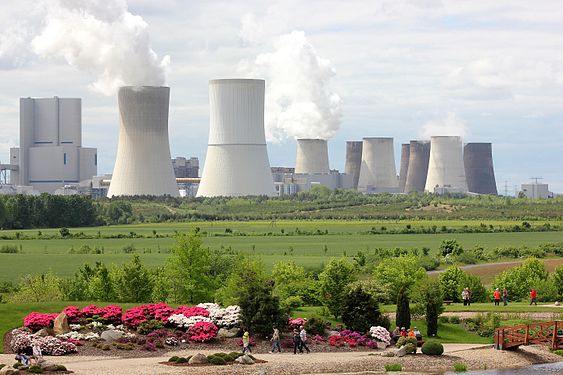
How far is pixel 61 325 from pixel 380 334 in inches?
313

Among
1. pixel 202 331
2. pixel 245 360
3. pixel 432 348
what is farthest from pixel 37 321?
pixel 432 348

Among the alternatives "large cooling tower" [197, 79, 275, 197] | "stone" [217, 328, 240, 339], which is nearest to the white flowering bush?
"stone" [217, 328, 240, 339]

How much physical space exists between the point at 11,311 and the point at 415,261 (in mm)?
14944

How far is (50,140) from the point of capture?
118m

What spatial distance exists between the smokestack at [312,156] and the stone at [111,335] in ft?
310

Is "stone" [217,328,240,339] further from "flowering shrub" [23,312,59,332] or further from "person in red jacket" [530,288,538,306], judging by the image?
"person in red jacket" [530,288,538,306]

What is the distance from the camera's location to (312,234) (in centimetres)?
7288

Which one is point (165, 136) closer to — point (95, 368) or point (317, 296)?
point (317, 296)

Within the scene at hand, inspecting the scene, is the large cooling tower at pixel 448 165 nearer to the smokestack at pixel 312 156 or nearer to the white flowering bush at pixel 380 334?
the smokestack at pixel 312 156

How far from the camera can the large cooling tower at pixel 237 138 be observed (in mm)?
84125

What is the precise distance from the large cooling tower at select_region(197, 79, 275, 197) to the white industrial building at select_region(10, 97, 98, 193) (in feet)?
103

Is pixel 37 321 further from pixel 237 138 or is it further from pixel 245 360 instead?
pixel 237 138

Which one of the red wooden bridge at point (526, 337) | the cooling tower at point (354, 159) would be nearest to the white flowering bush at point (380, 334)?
the red wooden bridge at point (526, 337)

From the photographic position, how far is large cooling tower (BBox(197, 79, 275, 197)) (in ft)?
276
